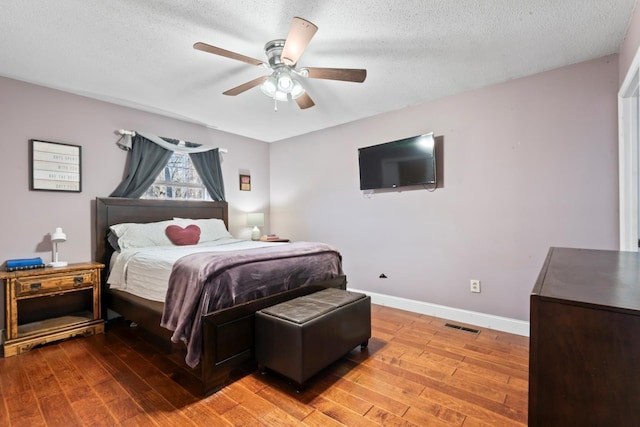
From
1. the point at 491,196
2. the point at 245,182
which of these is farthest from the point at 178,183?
the point at 491,196

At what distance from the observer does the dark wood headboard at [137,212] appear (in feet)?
10.5

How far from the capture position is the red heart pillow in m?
3.39

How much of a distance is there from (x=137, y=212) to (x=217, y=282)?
2.09m

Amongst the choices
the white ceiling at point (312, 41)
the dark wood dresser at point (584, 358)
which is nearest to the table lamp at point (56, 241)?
the white ceiling at point (312, 41)

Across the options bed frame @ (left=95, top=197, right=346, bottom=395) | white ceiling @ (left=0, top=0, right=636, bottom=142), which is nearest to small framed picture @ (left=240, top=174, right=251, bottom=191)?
bed frame @ (left=95, top=197, right=346, bottom=395)

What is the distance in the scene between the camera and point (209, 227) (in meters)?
3.83

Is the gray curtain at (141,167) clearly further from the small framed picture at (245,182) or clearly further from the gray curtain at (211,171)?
the small framed picture at (245,182)

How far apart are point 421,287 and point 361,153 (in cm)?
174

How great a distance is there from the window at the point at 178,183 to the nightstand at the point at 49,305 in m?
1.14

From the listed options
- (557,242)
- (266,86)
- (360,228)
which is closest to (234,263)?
(266,86)

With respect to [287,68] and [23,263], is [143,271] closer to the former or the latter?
[23,263]

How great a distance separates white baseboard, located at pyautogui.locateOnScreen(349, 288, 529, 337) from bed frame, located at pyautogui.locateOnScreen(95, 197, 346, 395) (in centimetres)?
90

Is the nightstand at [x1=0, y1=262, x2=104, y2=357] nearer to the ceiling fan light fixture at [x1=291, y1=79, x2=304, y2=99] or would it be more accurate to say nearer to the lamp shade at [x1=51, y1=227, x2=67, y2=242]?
the lamp shade at [x1=51, y1=227, x2=67, y2=242]

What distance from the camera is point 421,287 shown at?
3396mm
